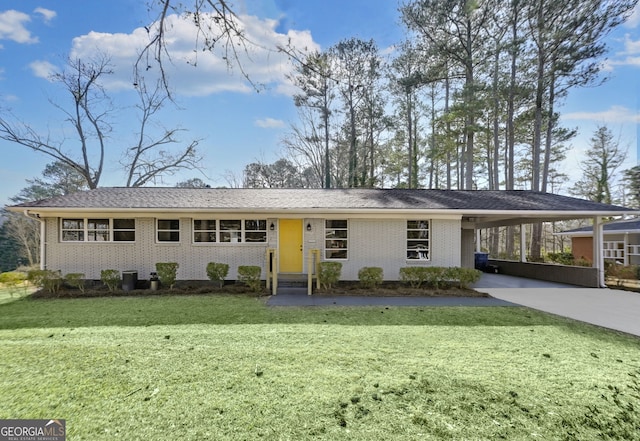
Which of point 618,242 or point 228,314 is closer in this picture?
point 228,314

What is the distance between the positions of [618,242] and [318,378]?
2088 cm

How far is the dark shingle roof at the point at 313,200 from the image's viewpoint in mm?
9750

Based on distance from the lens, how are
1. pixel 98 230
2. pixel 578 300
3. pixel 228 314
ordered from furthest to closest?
pixel 98 230
pixel 578 300
pixel 228 314

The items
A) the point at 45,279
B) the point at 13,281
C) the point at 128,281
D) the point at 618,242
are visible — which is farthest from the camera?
the point at 618,242

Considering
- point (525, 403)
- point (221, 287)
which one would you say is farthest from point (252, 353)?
point (221, 287)

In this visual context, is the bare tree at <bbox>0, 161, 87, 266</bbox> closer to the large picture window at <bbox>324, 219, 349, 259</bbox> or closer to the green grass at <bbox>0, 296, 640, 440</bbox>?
the large picture window at <bbox>324, 219, 349, 259</bbox>

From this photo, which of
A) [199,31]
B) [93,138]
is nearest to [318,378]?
[199,31]

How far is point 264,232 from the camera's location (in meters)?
10.4

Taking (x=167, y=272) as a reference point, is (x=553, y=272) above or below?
below

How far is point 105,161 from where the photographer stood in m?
22.8

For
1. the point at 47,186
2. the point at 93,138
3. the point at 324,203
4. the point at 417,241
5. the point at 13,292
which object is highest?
the point at 93,138

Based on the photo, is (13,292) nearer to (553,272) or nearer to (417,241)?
(417,241)

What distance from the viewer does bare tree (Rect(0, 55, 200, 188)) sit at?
723 inches

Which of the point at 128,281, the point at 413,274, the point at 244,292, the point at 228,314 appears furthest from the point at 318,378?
the point at 128,281
